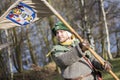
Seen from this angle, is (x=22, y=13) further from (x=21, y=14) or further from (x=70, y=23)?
(x=70, y=23)

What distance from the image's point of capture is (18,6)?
22.7ft

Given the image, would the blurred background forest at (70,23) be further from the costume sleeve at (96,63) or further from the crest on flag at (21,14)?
the costume sleeve at (96,63)

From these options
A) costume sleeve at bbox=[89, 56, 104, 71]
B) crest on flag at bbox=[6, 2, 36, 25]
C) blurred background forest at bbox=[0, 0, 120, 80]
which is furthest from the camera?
blurred background forest at bbox=[0, 0, 120, 80]

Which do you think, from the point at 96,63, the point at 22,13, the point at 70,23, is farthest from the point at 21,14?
the point at 70,23

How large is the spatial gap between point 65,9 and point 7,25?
2478cm

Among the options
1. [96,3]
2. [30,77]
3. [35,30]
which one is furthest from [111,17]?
[30,77]

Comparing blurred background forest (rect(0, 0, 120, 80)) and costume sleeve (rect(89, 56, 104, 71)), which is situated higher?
costume sleeve (rect(89, 56, 104, 71))

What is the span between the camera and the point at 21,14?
7090 millimetres

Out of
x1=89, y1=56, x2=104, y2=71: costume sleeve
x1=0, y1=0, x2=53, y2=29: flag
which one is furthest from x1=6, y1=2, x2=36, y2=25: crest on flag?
x1=89, y1=56, x2=104, y2=71: costume sleeve

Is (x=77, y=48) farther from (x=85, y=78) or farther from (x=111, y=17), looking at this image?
(x=111, y=17)

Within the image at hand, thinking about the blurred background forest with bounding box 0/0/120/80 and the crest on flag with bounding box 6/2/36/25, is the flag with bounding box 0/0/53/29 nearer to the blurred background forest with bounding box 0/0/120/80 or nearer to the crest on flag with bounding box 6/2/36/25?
the crest on flag with bounding box 6/2/36/25

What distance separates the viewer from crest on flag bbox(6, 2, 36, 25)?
6961mm

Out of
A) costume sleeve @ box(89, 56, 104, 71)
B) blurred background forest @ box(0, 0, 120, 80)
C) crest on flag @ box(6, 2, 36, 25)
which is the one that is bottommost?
blurred background forest @ box(0, 0, 120, 80)

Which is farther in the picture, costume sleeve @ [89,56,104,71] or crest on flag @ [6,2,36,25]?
crest on flag @ [6,2,36,25]
